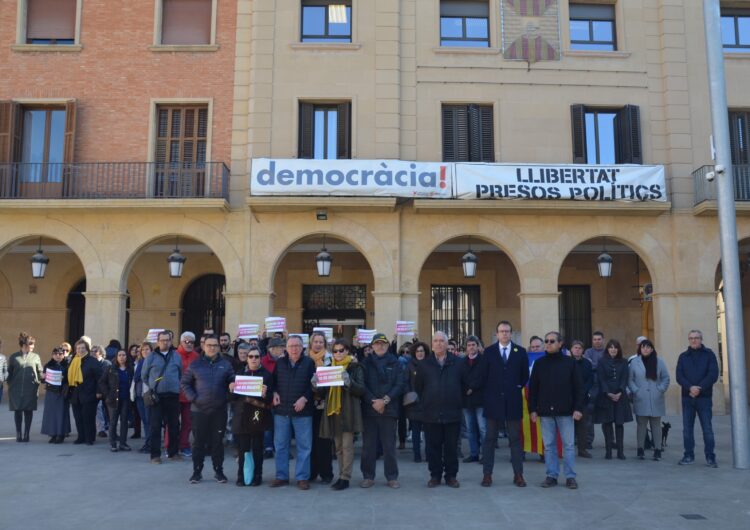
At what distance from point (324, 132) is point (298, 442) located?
10.5 metres

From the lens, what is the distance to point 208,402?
855 centimetres

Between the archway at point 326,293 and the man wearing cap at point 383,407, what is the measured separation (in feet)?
39.2

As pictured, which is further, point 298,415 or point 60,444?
point 60,444

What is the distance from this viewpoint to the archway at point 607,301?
2075 cm

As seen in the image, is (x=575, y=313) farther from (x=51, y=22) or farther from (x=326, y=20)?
(x=51, y=22)

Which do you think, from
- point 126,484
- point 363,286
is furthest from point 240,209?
point 126,484

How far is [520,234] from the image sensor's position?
55.9 ft

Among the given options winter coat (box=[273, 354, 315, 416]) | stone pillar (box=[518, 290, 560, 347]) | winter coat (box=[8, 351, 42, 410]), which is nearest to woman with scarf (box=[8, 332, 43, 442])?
winter coat (box=[8, 351, 42, 410])

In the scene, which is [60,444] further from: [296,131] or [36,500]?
[296,131]

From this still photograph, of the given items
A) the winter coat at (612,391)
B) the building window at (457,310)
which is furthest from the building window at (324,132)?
the winter coat at (612,391)

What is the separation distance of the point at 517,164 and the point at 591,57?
3798 mm

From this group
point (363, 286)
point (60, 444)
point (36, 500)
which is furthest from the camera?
point (363, 286)

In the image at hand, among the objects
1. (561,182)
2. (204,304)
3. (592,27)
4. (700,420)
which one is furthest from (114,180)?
(700,420)

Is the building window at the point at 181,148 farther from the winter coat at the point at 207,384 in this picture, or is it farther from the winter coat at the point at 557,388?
the winter coat at the point at 557,388
